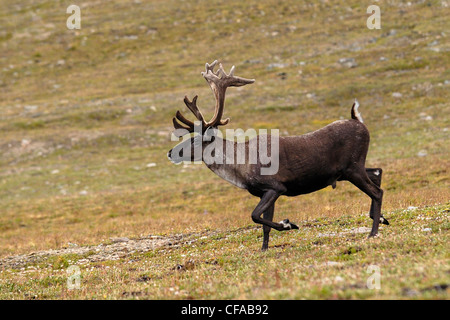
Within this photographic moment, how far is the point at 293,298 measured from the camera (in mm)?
6602

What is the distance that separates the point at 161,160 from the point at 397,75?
20563 mm

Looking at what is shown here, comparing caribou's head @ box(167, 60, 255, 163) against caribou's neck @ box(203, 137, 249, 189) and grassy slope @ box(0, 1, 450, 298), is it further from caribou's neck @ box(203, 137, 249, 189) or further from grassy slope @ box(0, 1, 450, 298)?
grassy slope @ box(0, 1, 450, 298)

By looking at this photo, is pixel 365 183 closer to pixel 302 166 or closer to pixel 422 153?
pixel 302 166

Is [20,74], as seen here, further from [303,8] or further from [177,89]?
[303,8]

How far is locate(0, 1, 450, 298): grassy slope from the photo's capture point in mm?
10961

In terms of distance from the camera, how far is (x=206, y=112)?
41.0 meters

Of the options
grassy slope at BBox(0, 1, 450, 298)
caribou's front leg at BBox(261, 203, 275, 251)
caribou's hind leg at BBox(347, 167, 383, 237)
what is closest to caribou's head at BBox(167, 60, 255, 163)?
caribou's front leg at BBox(261, 203, 275, 251)

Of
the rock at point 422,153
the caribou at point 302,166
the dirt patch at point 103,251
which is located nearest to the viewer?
the caribou at point 302,166

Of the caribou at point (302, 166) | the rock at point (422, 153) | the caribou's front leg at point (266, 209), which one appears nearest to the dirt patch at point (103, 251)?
the caribou at point (302, 166)

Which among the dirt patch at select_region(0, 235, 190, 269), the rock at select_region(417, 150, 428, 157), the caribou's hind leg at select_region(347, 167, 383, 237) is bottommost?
the rock at select_region(417, 150, 428, 157)

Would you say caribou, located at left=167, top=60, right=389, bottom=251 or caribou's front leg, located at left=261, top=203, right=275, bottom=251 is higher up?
caribou, located at left=167, top=60, right=389, bottom=251

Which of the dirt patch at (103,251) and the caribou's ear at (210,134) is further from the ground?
the caribou's ear at (210,134)

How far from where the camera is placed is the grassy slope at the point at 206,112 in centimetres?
1096

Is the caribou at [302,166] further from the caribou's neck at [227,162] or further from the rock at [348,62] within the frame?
the rock at [348,62]
